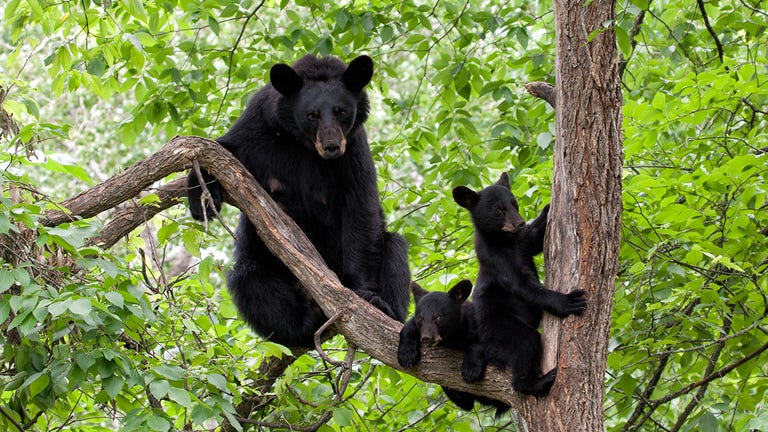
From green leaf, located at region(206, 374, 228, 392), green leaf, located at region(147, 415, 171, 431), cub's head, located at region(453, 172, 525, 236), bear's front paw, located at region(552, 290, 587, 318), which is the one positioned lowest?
green leaf, located at region(147, 415, 171, 431)

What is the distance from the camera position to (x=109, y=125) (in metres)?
17.7

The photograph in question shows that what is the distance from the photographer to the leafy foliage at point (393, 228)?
4258mm

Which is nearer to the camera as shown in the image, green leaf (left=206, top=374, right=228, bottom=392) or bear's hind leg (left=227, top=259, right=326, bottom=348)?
green leaf (left=206, top=374, right=228, bottom=392)

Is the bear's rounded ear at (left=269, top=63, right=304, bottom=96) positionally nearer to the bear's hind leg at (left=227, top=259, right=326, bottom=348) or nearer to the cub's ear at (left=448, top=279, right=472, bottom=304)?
the bear's hind leg at (left=227, top=259, right=326, bottom=348)

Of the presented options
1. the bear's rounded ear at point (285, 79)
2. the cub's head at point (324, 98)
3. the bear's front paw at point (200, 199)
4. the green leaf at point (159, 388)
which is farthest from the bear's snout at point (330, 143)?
the green leaf at point (159, 388)

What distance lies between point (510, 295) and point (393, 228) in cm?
269

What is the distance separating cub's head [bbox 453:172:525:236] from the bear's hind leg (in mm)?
1407

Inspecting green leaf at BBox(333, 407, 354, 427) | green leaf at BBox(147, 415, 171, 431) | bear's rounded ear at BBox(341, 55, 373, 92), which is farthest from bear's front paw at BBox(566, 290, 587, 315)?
bear's rounded ear at BBox(341, 55, 373, 92)

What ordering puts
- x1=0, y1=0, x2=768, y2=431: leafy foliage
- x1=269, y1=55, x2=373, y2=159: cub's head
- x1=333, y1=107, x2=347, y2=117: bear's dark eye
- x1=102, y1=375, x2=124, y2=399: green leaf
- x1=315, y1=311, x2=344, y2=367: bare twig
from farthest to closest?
x1=333, y1=107, x2=347, y2=117: bear's dark eye, x1=269, y1=55, x2=373, y2=159: cub's head, x1=315, y1=311, x2=344, y2=367: bare twig, x1=0, y1=0, x2=768, y2=431: leafy foliage, x1=102, y1=375, x2=124, y2=399: green leaf

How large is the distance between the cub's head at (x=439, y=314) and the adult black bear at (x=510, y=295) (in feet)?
0.52

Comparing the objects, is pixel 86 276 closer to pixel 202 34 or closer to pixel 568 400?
pixel 568 400

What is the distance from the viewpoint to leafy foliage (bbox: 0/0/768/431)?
426 centimetres

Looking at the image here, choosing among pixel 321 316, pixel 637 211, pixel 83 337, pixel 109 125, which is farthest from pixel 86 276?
pixel 109 125

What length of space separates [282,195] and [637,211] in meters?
2.50
